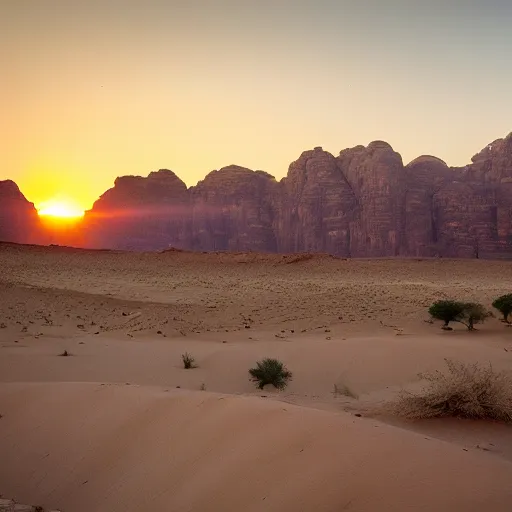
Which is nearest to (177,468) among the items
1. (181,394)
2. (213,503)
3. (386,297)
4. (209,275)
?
(213,503)

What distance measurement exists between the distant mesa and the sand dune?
235ft

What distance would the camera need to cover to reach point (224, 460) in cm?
370

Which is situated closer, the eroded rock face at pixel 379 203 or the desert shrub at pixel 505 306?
the desert shrub at pixel 505 306

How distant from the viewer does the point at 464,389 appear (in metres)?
4.68

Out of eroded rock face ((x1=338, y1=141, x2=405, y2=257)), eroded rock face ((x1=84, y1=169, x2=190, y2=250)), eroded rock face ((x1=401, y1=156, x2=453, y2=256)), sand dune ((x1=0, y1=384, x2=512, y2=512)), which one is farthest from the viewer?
eroded rock face ((x1=84, y1=169, x2=190, y2=250))

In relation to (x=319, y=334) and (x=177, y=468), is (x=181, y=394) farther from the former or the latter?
(x=319, y=334)

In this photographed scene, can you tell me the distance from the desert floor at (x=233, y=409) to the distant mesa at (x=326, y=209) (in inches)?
2225

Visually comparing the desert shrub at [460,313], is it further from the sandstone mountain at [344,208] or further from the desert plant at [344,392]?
the sandstone mountain at [344,208]

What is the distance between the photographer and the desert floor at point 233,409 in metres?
3.27

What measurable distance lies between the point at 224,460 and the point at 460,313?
11106mm

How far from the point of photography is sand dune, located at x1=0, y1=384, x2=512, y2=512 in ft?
10.2

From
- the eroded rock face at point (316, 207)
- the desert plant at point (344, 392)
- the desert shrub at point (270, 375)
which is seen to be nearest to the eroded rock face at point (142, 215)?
the eroded rock face at point (316, 207)

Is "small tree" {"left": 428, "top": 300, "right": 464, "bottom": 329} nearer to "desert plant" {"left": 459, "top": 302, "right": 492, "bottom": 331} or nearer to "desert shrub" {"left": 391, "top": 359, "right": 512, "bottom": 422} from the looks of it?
"desert plant" {"left": 459, "top": 302, "right": 492, "bottom": 331}

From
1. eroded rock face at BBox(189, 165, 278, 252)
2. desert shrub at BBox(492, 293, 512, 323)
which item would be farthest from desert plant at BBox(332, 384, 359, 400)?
eroded rock face at BBox(189, 165, 278, 252)
